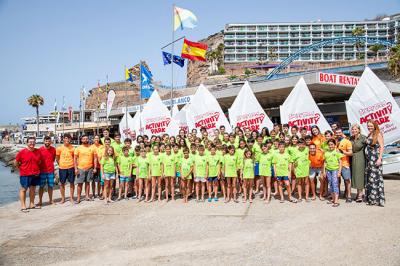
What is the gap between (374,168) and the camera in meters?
7.60

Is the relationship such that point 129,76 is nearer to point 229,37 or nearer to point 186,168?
point 186,168

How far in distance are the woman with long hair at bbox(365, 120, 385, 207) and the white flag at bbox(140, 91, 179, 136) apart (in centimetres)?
624

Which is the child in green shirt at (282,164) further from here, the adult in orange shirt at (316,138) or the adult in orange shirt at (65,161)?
the adult in orange shirt at (65,161)

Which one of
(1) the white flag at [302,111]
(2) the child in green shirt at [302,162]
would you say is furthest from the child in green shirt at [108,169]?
(1) the white flag at [302,111]

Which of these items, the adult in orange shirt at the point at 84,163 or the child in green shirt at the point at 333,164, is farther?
the adult in orange shirt at the point at 84,163

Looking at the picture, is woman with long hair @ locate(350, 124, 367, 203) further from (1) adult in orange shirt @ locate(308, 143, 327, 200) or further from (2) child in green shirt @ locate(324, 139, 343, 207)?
(1) adult in orange shirt @ locate(308, 143, 327, 200)

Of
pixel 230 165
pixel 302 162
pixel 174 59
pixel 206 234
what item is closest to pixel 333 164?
pixel 302 162

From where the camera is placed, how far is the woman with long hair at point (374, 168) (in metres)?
7.53

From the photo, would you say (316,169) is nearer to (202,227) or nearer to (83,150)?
(202,227)

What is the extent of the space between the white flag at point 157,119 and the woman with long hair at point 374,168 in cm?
624

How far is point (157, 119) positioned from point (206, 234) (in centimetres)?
676

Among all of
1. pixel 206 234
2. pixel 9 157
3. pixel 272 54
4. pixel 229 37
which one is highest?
pixel 229 37

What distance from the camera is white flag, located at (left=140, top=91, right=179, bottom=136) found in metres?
11.9

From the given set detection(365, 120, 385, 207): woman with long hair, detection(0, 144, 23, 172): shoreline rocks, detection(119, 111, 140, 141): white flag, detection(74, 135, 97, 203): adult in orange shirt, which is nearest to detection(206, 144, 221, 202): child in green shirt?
detection(74, 135, 97, 203): adult in orange shirt
